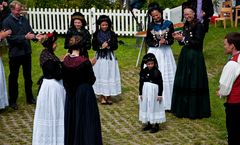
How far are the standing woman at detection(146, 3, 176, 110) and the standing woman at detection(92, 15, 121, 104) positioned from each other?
96cm

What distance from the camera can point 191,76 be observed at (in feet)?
33.9

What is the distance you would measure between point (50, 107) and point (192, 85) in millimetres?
3161

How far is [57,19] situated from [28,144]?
10702 millimetres

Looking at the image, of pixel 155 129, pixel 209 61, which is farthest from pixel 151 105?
pixel 209 61

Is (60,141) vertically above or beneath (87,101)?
beneath

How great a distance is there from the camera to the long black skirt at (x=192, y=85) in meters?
10.3

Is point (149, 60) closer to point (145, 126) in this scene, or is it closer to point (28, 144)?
point (145, 126)

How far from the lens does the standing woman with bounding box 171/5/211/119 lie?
1020cm

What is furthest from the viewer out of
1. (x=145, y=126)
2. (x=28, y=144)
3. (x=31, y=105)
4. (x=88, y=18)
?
(x=88, y=18)

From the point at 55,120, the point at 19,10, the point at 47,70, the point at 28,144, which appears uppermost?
the point at 19,10

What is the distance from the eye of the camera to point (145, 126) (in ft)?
32.4

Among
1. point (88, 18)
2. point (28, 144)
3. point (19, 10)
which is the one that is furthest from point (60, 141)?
point (88, 18)

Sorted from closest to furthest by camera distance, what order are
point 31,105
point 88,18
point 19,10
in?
point 19,10
point 31,105
point 88,18

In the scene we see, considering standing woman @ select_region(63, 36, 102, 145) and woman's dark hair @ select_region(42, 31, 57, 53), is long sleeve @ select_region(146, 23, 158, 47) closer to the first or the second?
woman's dark hair @ select_region(42, 31, 57, 53)
